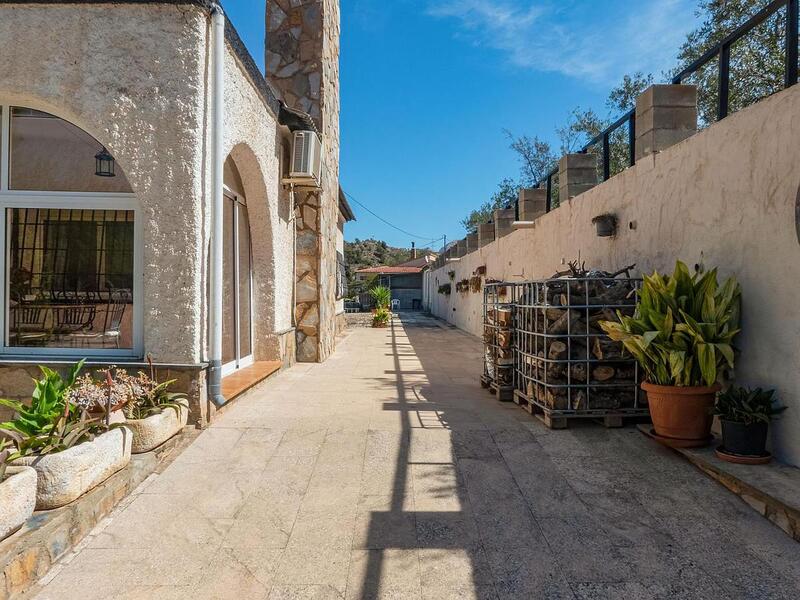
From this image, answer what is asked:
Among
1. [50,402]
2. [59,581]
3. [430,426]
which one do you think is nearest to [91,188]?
[50,402]

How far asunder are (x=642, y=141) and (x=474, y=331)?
380 inches

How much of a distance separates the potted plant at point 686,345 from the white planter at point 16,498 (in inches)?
152

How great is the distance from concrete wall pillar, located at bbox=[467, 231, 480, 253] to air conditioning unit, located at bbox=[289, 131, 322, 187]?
8740 mm

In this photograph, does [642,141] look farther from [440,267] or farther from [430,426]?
[440,267]

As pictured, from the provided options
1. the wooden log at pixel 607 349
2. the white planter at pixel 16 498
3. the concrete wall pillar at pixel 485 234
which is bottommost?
the white planter at pixel 16 498

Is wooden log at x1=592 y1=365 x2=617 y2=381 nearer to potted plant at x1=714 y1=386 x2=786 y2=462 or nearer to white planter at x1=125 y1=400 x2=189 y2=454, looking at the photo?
potted plant at x1=714 y1=386 x2=786 y2=462

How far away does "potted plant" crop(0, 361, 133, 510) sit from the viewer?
2.58 meters

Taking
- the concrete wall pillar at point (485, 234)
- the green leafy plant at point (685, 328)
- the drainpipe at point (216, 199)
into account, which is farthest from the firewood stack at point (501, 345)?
the concrete wall pillar at point (485, 234)

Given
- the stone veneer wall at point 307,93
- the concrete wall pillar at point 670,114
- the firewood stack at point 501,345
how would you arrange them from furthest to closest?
1. the stone veneer wall at point 307,93
2. the firewood stack at point 501,345
3. the concrete wall pillar at point 670,114

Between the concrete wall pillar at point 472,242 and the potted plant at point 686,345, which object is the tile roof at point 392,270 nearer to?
the concrete wall pillar at point 472,242

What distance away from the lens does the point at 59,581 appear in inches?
91.0

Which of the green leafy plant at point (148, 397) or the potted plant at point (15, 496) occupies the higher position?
the green leafy plant at point (148, 397)

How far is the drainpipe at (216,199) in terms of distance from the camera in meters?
4.32

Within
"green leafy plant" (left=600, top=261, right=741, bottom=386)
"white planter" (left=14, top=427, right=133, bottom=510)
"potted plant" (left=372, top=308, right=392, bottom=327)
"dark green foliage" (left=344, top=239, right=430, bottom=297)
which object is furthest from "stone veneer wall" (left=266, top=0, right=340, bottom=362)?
"dark green foliage" (left=344, top=239, right=430, bottom=297)
